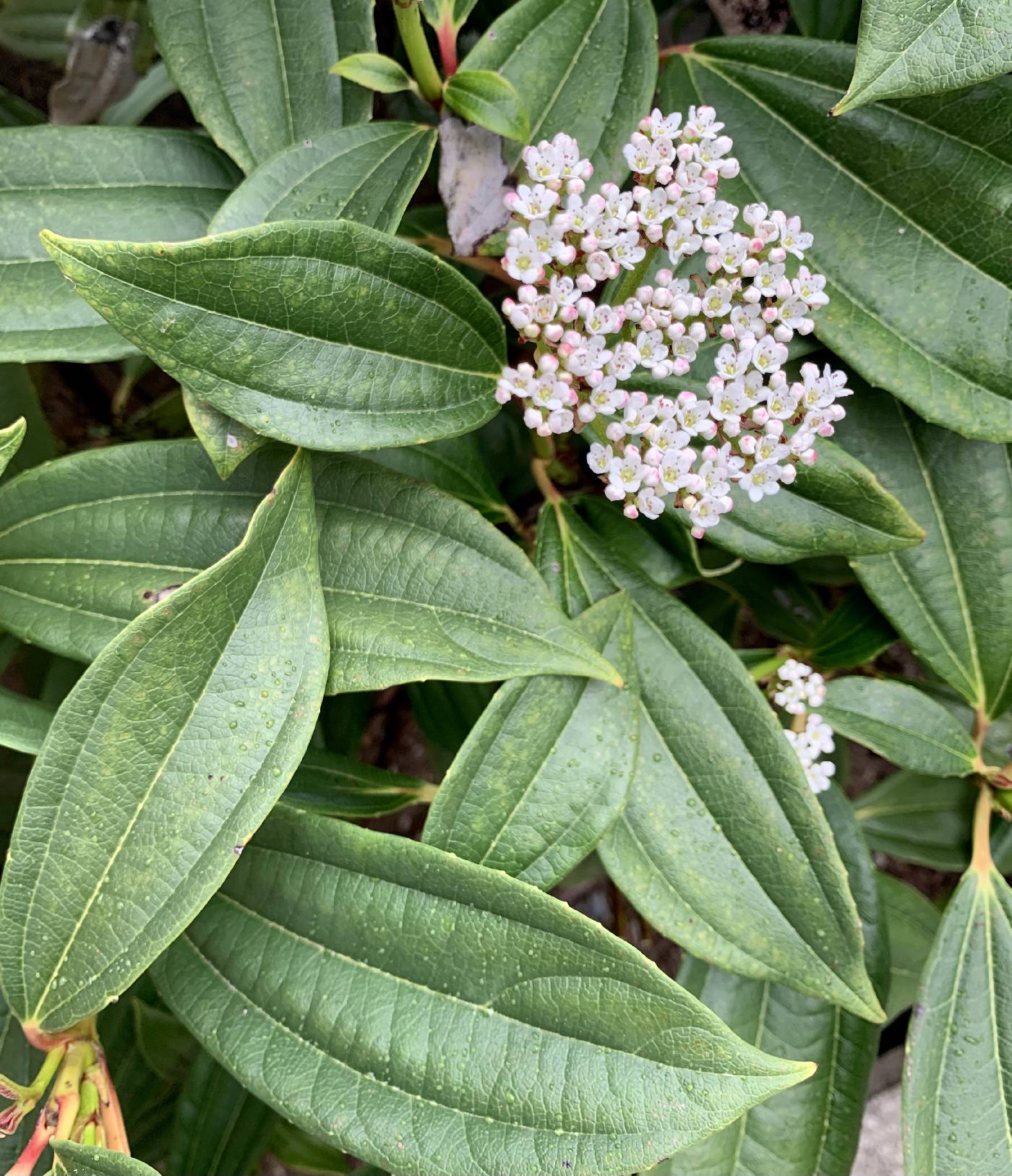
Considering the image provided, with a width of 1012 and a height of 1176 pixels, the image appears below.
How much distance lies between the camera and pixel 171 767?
23.3 inches

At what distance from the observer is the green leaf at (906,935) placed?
3.47 feet

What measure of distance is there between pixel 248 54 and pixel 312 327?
294 millimetres

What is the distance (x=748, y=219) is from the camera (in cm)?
62

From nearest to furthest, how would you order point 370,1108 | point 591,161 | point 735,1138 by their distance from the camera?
point 370,1108 → point 591,161 → point 735,1138

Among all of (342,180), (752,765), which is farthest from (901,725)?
(342,180)

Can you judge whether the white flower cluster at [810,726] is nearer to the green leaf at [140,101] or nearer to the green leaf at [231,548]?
the green leaf at [231,548]

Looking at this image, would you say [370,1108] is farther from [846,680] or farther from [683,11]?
[683,11]

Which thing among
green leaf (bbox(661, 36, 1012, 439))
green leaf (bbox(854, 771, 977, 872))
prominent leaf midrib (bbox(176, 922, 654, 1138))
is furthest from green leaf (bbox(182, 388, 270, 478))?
green leaf (bbox(854, 771, 977, 872))

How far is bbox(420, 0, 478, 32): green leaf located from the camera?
683 millimetres

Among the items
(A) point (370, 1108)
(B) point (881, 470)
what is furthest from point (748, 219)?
(A) point (370, 1108)

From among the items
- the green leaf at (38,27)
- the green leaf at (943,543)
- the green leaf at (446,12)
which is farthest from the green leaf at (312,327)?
the green leaf at (38,27)

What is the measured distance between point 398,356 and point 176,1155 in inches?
35.3

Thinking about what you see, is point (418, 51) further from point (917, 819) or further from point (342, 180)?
point (917, 819)

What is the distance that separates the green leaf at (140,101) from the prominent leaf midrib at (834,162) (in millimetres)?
607
